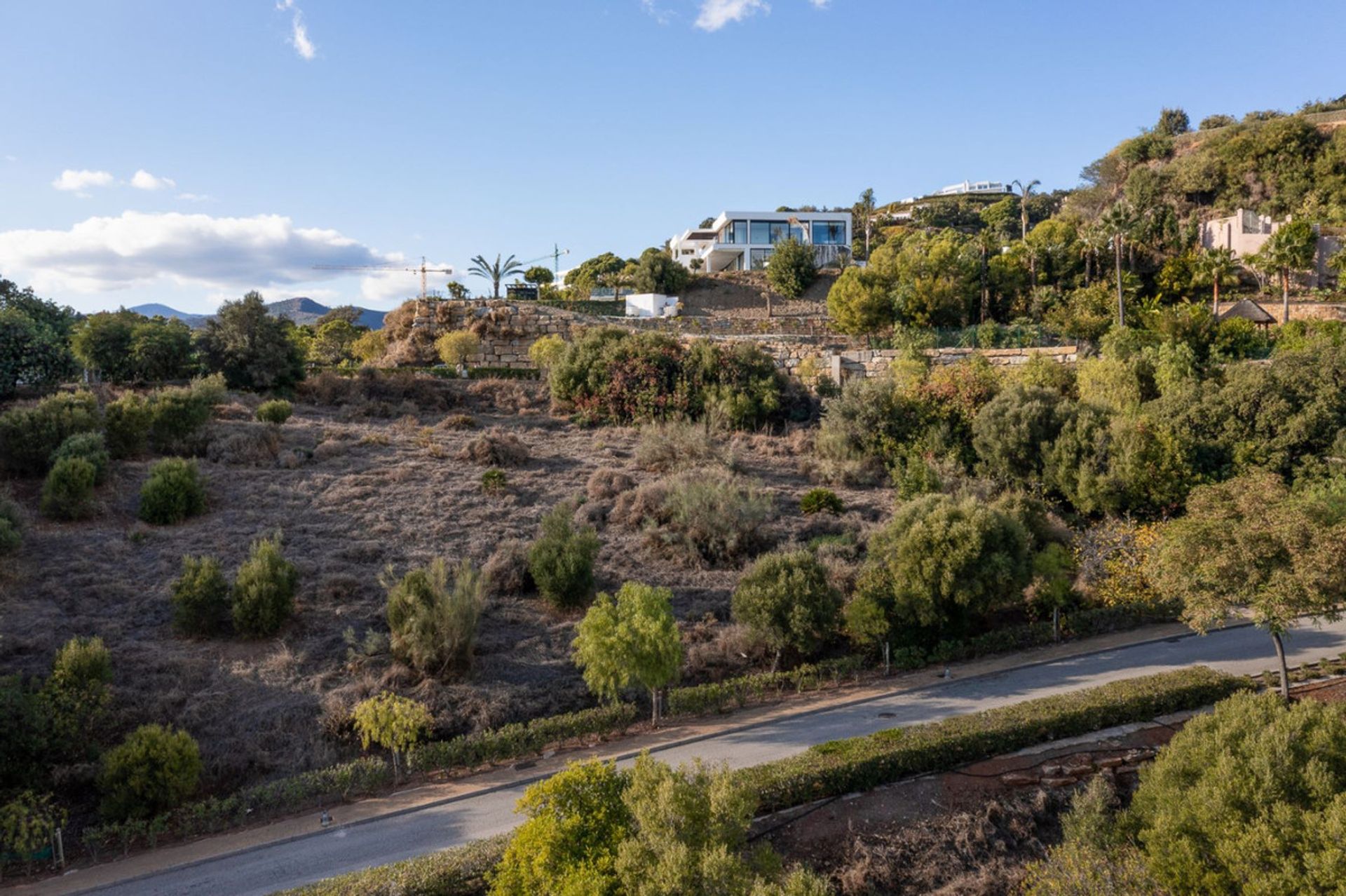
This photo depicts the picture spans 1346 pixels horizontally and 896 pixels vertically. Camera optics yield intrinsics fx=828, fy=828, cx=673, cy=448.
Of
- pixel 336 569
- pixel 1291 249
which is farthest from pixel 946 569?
pixel 1291 249

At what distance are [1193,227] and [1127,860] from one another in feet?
136

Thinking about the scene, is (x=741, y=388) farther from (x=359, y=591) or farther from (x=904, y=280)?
(x=359, y=591)

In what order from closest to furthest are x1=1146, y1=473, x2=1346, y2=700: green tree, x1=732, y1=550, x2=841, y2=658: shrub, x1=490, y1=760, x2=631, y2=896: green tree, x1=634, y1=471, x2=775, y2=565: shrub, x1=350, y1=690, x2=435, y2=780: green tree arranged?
x1=490, y1=760, x2=631, y2=896: green tree
x1=1146, y1=473, x2=1346, y2=700: green tree
x1=350, y1=690, x2=435, y2=780: green tree
x1=732, y1=550, x2=841, y2=658: shrub
x1=634, y1=471, x2=775, y2=565: shrub

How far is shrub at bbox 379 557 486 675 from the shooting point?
44.1 ft

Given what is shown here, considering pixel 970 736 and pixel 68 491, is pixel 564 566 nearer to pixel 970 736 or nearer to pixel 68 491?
pixel 970 736

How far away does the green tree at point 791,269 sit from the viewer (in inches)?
1905

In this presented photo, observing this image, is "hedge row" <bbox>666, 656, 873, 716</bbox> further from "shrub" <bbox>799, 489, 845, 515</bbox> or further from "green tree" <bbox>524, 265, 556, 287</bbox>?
"green tree" <bbox>524, 265, 556, 287</bbox>

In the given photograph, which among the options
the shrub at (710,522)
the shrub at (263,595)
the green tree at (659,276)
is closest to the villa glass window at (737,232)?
the green tree at (659,276)

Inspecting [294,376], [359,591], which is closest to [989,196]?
[294,376]

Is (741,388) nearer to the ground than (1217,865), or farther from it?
farther from it

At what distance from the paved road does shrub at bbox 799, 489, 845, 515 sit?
655 centimetres

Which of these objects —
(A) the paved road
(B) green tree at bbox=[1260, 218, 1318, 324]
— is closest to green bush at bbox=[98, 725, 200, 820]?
(A) the paved road

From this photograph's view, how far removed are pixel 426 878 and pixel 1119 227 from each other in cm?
3444

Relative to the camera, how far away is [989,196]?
297 ft
